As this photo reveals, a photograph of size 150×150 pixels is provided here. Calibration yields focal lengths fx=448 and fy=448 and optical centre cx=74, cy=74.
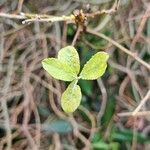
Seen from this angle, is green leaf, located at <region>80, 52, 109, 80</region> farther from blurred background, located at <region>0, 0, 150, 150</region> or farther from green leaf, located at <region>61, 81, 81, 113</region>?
blurred background, located at <region>0, 0, 150, 150</region>

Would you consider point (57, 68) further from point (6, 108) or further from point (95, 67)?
point (6, 108)

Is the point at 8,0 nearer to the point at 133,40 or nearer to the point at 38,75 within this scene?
the point at 38,75

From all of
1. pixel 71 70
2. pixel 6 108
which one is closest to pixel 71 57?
pixel 71 70

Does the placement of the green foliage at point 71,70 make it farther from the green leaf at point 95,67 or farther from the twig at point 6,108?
the twig at point 6,108

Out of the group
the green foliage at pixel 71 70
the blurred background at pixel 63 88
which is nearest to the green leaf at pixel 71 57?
the green foliage at pixel 71 70

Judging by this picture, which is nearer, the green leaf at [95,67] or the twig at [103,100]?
the green leaf at [95,67]

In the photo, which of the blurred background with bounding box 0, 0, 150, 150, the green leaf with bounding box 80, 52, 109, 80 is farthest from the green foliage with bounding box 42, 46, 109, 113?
the blurred background with bounding box 0, 0, 150, 150
